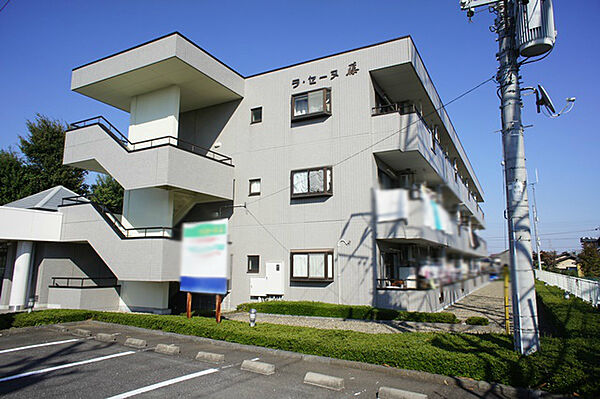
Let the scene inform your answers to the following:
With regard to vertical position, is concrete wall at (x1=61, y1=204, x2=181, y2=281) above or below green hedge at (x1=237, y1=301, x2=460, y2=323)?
above

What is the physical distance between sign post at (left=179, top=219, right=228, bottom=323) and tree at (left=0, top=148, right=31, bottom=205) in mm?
34673

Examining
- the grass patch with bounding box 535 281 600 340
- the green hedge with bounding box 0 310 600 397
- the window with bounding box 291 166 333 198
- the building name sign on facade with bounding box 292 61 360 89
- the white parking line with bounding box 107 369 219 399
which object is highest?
the building name sign on facade with bounding box 292 61 360 89

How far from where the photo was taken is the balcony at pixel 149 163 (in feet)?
50.8

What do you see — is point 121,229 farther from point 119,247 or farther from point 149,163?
point 149,163

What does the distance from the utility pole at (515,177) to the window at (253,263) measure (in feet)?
39.0

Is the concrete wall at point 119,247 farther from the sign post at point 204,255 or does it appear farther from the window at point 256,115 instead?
the sign post at point 204,255

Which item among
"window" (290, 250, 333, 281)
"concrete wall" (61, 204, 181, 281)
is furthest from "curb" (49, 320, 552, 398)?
"window" (290, 250, 333, 281)

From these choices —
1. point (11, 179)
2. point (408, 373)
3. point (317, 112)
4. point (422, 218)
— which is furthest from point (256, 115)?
point (11, 179)

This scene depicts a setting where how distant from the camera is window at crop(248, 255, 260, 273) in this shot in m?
17.6

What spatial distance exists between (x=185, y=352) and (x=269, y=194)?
9005 mm

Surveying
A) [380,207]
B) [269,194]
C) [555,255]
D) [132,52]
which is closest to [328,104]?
[269,194]

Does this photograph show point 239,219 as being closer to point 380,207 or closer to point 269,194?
point 269,194

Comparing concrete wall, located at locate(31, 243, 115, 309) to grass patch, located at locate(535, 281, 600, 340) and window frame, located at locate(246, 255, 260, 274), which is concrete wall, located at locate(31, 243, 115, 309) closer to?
window frame, located at locate(246, 255, 260, 274)

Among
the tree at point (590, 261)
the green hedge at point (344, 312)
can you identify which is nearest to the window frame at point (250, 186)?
the green hedge at point (344, 312)
